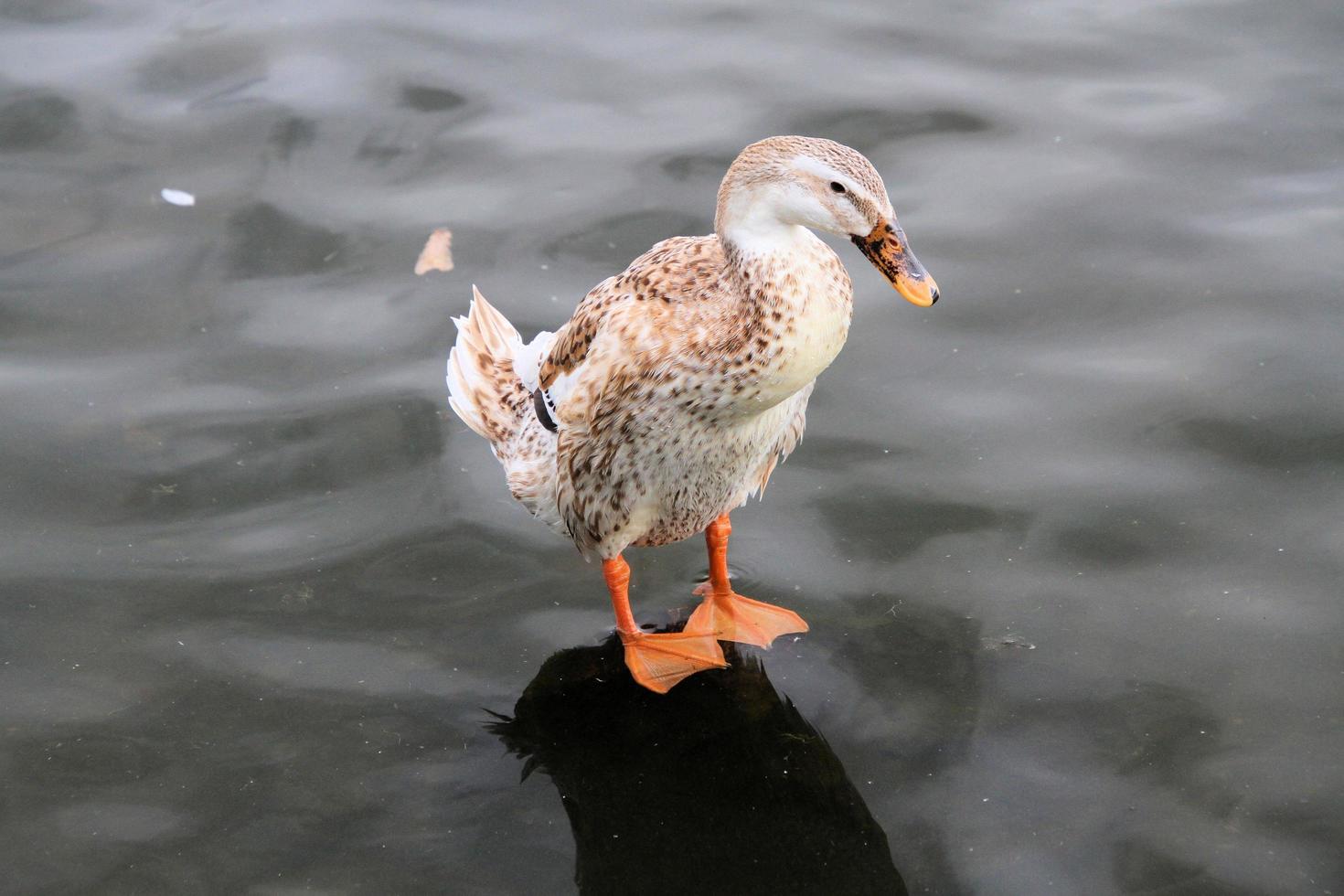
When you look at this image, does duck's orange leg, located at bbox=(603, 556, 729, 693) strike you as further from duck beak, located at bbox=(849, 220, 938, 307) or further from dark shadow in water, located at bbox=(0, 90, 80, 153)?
dark shadow in water, located at bbox=(0, 90, 80, 153)

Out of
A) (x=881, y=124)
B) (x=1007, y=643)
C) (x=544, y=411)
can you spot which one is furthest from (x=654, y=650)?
(x=881, y=124)

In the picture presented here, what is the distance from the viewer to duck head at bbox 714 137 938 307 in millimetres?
3363

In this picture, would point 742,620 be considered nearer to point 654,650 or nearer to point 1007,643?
point 654,650

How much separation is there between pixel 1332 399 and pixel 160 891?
158 inches

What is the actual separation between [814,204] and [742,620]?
137cm

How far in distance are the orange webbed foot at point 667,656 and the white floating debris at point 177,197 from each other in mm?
3232

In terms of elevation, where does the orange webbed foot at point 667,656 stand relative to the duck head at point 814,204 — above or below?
below

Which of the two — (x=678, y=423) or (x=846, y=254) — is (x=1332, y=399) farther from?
(x=678, y=423)

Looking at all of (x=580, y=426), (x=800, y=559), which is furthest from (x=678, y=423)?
(x=800, y=559)

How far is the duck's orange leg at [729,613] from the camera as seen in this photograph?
4113 millimetres

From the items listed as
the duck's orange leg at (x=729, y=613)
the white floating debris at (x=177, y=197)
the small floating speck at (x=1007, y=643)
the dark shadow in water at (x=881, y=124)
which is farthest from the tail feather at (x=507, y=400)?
the dark shadow in water at (x=881, y=124)

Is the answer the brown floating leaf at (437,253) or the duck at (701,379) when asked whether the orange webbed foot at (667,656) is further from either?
the brown floating leaf at (437,253)

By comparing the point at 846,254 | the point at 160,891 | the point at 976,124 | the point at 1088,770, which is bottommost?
the point at 160,891

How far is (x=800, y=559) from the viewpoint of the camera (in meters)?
4.43
